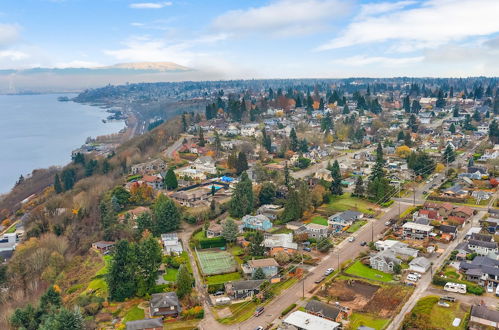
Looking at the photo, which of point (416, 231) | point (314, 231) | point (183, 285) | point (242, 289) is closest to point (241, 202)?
point (314, 231)

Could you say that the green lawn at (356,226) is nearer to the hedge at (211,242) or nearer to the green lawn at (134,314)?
the hedge at (211,242)

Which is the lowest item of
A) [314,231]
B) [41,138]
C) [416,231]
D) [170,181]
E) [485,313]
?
[41,138]

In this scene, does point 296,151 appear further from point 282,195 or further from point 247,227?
point 247,227

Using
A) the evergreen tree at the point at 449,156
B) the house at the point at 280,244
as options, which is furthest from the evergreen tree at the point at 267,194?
the evergreen tree at the point at 449,156

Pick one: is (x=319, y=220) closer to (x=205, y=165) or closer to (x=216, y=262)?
(x=216, y=262)

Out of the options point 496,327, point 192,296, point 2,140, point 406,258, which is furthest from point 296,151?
point 2,140

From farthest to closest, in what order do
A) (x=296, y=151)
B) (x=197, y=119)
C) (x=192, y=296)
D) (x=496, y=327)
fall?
(x=197, y=119), (x=296, y=151), (x=192, y=296), (x=496, y=327)

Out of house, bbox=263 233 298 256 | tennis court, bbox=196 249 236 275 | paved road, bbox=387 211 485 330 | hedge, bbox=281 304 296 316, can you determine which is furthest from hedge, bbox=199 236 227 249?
paved road, bbox=387 211 485 330
